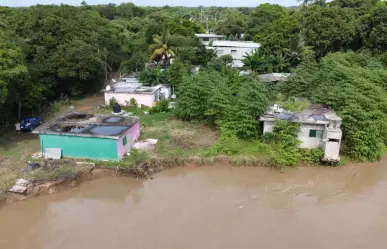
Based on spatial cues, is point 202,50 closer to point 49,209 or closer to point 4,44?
point 4,44

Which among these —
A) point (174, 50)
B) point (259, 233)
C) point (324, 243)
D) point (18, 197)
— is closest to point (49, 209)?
point (18, 197)

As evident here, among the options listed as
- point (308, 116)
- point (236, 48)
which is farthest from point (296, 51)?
point (308, 116)

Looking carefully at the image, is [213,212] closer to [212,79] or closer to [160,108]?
[212,79]

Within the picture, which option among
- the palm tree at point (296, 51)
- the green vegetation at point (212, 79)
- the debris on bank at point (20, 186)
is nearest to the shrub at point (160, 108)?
the green vegetation at point (212, 79)

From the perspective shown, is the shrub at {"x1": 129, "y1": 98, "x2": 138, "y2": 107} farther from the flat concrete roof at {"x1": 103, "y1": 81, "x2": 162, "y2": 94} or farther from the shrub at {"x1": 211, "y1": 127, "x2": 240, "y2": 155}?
the shrub at {"x1": 211, "y1": 127, "x2": 240, "y2": 155}

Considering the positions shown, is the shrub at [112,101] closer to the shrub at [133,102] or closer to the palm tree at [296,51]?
the shrub at [133,102]

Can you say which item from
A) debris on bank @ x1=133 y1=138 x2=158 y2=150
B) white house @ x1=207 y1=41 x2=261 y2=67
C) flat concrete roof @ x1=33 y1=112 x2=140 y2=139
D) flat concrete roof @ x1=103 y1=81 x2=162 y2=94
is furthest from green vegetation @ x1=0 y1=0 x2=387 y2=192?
flat concrete roof @ x1=33 y1=112 x2=140 y2=139
